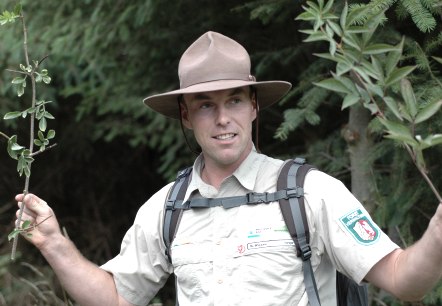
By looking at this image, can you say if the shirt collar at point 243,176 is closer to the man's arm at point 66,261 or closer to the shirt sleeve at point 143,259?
the shirt sleeve at point 143,259

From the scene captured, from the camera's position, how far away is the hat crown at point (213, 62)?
3.22m

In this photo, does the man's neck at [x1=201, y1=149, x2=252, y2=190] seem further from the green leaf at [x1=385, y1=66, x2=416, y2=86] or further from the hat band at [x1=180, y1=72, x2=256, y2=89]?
the green leaf at [x1=385, y1=66, x2=416, y2=86]

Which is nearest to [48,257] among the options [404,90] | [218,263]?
[218,263]

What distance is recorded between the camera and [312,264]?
3012 mm

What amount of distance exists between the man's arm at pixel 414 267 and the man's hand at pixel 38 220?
1116mm

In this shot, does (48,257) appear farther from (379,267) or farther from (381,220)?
(381,220)

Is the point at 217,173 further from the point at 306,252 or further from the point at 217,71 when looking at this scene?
the point at 306,252

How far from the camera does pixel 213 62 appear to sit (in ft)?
10.7

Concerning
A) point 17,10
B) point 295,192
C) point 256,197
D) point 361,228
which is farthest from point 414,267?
point 17,10

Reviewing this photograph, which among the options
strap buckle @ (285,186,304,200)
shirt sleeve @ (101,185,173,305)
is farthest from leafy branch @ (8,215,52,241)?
strap buckle @ (285,186,304,200)

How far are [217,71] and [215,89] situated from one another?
14 centimetres

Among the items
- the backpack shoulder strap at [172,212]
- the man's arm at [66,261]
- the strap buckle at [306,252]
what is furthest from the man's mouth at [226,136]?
the man's arm at [66,261]

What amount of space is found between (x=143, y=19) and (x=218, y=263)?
2.53 m

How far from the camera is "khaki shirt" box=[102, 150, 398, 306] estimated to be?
2.92 metres
